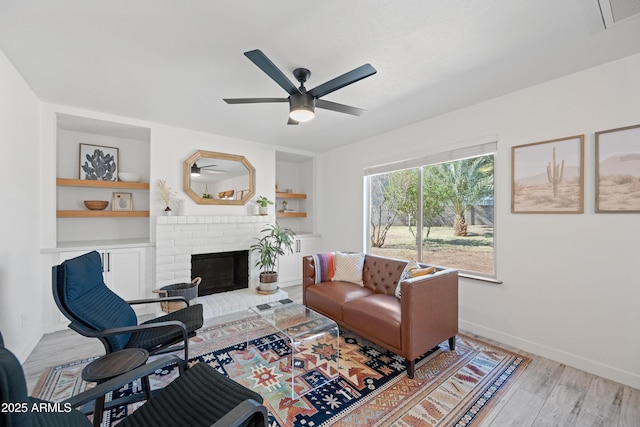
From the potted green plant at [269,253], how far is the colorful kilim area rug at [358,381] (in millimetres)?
1363

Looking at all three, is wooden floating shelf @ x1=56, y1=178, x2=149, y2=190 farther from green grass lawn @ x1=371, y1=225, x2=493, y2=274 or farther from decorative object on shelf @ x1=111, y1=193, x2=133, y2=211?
green grass lawn @ x1=371, y1=225, x2=493, y2=274

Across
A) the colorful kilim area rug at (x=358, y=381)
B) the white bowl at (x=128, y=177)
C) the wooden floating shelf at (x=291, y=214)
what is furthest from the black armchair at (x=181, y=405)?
the wooden floating shelf at (x=291, y=214)

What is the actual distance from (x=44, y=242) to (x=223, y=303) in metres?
2.14

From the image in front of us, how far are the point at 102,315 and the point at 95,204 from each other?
243 centimetres

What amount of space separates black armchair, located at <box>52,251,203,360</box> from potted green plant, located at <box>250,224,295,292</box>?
191cm

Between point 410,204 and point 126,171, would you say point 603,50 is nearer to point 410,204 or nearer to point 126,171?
point 410,204

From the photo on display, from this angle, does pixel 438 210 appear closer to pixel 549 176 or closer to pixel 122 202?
pixel 549 176

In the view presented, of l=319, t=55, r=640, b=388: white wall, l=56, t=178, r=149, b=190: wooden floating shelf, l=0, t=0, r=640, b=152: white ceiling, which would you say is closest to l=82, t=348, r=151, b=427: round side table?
l=0, t=0, r=640, b=152: white ceiling

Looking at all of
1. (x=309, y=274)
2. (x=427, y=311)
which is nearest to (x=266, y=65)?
(x=427, y=311)

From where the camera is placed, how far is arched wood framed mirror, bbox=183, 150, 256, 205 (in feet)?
13.0

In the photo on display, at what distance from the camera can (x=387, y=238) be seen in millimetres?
4266

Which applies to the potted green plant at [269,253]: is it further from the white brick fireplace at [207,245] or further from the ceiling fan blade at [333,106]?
the ceiling fan blade at [333,106]

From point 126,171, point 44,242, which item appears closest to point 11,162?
point 44,242

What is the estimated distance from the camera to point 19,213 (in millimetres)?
2441
